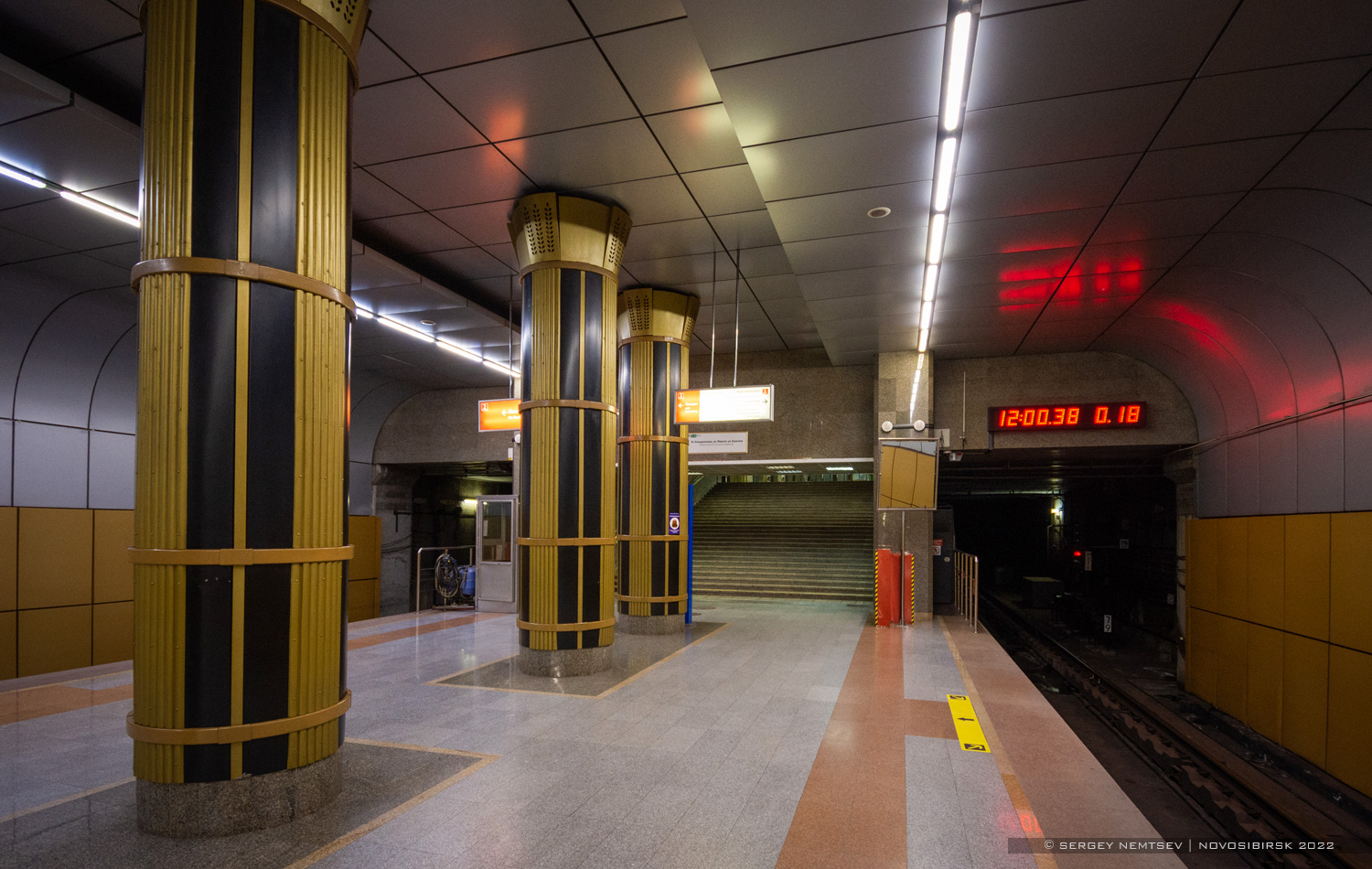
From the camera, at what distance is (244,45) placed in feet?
11.8

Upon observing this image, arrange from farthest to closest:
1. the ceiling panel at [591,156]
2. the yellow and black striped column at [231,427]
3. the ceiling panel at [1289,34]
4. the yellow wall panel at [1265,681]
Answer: the yellow wall panel at [1265,681]
the ceiling panel at [591,156]
the ceiling panel at [1289,34]
the yellow and black striped column at [231,427]

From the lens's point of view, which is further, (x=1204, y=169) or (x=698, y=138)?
(x=698, y=138)

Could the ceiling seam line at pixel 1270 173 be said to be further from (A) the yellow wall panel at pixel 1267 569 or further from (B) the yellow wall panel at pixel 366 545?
(B) the yellow wall panel at pixel 366 545

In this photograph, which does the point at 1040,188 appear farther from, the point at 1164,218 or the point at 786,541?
the point at 786,541

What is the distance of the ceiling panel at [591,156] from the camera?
629 cm

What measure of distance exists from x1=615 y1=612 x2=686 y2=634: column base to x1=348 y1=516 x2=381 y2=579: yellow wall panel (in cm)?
850

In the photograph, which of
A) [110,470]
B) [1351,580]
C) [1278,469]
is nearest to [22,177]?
[110,470]

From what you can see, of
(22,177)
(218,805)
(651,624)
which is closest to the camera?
(218,805)

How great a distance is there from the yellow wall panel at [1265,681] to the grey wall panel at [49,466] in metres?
15.8

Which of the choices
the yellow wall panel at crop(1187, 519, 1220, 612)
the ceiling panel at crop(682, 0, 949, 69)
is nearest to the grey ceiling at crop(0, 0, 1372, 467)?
the ceiling panel at crop(682, 0, 949, 69)

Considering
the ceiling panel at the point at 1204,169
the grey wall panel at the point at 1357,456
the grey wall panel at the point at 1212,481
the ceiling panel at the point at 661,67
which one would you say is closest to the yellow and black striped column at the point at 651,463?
the ceiling panel at the point at 661,67

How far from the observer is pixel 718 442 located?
12812mm

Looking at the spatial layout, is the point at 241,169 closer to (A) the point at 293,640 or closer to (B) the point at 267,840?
(A) the point at 293,640

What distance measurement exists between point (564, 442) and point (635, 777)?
12.1 feet
